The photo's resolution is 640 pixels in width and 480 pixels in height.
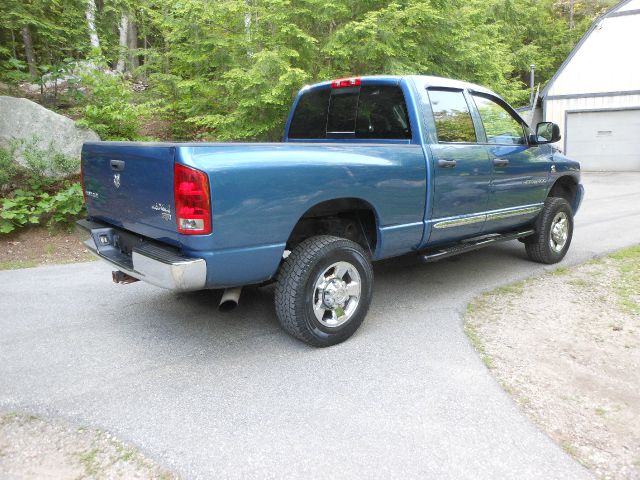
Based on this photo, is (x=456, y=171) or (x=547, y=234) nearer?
(x=456, y=171)

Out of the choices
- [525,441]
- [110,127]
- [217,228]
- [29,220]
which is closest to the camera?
[525,441]

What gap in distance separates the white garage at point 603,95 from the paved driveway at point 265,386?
59.3 feet

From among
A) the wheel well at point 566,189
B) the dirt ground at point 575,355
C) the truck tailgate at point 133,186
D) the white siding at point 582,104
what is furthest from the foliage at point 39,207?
the white siding at point 582,104

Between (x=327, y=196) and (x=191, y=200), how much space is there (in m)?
1.00

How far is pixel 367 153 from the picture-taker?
3842 mm

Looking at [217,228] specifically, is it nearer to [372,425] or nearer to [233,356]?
[233,356]

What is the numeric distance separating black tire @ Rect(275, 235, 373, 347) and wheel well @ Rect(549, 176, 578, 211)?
371cm

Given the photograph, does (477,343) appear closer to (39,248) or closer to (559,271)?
(559,271)

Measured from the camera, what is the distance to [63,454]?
8.38 ft

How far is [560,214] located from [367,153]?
3.46 m

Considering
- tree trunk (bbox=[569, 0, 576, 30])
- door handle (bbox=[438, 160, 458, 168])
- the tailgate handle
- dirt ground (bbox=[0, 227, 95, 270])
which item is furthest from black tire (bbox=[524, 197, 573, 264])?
tree trunk (bbox=[569, 0, 576, 30])

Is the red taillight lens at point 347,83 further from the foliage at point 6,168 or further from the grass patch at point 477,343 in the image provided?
the foliage at point 6,168

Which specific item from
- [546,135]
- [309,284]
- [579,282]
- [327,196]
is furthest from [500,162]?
[309,284]

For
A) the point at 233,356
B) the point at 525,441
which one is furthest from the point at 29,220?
the point at 525,441
